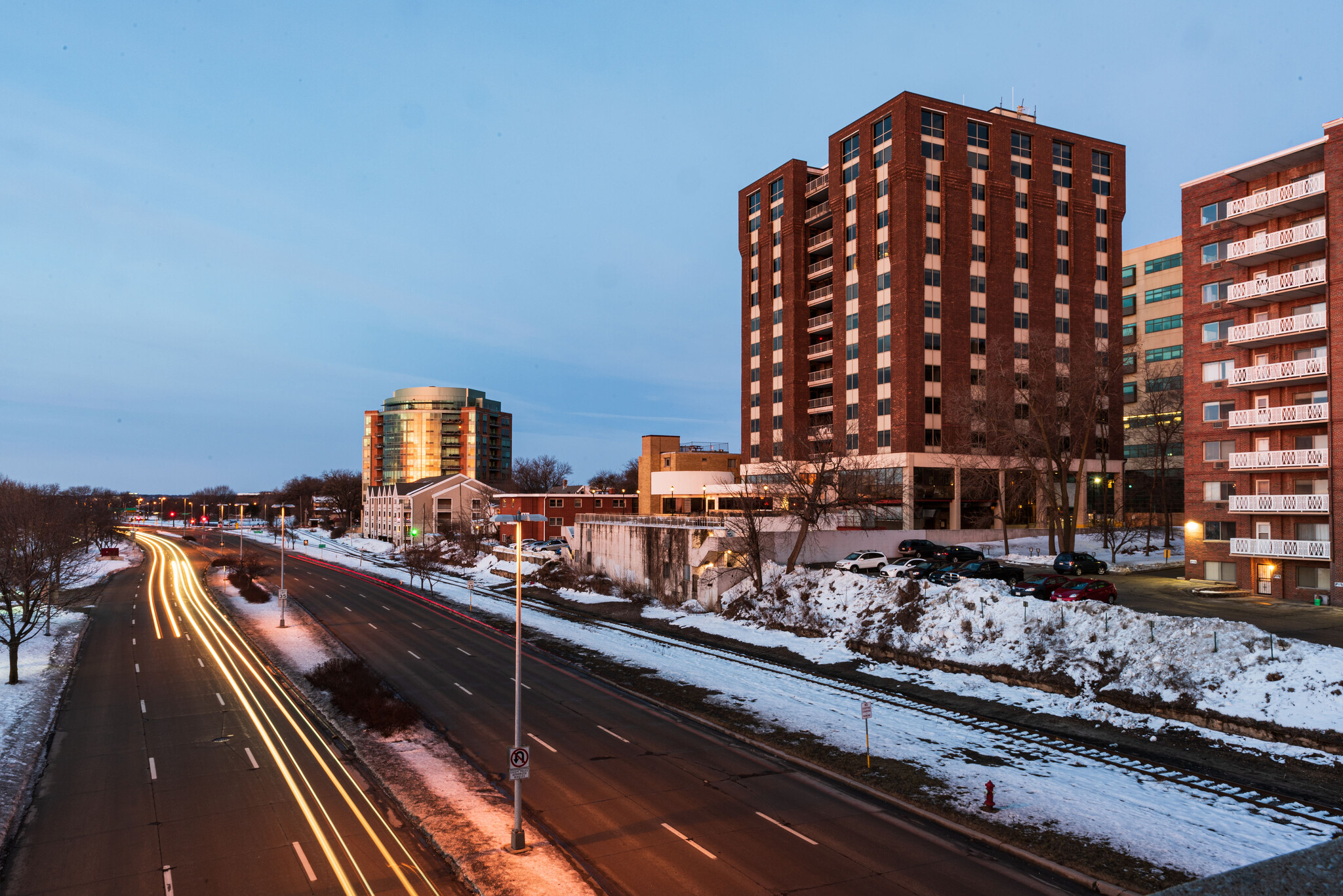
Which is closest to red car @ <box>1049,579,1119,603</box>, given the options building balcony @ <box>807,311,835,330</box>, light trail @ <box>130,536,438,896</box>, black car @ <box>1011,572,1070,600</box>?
black car @ <box>1011,572,1070,600</box>

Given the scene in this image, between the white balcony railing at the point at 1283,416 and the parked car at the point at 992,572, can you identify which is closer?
the white balcony railing at the point at 1283,416

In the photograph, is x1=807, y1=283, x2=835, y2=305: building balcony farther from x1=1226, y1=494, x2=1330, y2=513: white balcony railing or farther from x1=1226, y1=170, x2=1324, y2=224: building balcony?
x1=1226, y1=494, x2=1330, y2=513: white balcony railing

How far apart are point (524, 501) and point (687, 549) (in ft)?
218

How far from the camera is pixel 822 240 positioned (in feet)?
289

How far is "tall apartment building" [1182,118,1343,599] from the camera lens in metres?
40.7

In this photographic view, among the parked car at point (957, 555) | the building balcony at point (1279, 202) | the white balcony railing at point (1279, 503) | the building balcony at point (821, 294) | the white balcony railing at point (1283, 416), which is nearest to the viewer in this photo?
the white balcony railing at point (1279, 503)

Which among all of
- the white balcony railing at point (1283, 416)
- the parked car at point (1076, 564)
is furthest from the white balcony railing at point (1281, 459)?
the parked car at point (1076, 564)

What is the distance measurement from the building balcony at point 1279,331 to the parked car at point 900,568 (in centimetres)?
2224

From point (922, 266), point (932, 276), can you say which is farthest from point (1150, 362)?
point (922, 266)

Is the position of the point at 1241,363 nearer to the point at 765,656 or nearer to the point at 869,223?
the point at 765,656

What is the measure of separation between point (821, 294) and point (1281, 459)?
170ft

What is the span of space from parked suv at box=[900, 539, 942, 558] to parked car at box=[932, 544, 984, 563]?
47 cm

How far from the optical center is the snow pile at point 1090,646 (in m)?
26.8

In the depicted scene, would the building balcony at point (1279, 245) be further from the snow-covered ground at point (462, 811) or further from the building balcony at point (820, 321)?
the snow-covered ground at point (462, 811)
